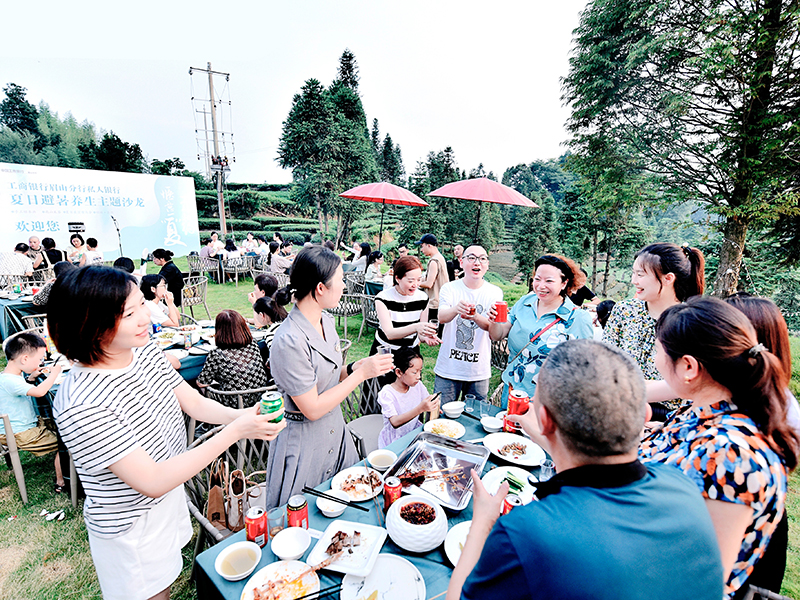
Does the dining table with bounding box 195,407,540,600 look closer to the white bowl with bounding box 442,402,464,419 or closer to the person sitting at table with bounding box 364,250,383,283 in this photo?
the white bowl with bounding box 442,402,464,419

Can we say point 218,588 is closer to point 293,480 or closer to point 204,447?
point 204,447

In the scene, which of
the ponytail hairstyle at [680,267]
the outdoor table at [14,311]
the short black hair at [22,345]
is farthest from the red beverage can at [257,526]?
the outdoor table at [14,311]

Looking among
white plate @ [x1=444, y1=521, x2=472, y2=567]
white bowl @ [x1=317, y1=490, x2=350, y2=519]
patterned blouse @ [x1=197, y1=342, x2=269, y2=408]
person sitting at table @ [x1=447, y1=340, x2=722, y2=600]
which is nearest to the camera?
person sitting at table @ [x1=447, y1=340, x2=722, y2=600]

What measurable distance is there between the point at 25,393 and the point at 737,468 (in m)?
4.98

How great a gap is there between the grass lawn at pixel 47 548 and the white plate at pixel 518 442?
7.25 feet

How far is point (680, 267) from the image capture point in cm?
255

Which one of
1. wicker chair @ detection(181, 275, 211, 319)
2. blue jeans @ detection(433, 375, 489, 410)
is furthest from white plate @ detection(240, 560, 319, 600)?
wicker chair @ detection(181, 275, 211, 319)

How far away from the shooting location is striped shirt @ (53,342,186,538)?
4.38ft

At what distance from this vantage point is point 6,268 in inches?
331

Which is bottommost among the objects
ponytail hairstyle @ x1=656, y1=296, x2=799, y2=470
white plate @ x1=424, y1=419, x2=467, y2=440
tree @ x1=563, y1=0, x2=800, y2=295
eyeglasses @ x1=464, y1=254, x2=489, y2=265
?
white plate @ x1=424, y1=419, x2=467, y2=440

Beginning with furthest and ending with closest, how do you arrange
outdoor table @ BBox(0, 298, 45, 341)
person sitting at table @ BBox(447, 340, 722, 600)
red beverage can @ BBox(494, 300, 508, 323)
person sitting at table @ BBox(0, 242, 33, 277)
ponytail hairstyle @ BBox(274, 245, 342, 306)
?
1. person sitting at table @ BBox(0, 242, 33, 277)
2. outdoor table @ BBox(0, 298, 45, 341)
3. red beverage can @ BBox(494, 300, 508, 323)
4. ponytail hairstyle @ BBox(274, 245, 342, 306)
5. person sitting at table @ BBox(447, 340, 722, 600)

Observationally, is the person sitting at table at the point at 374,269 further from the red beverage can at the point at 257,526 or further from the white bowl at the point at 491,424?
the red beverage can at the point at 257,526

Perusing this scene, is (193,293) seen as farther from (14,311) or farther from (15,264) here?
(15,264)

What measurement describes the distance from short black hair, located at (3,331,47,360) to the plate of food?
3.39 metres
